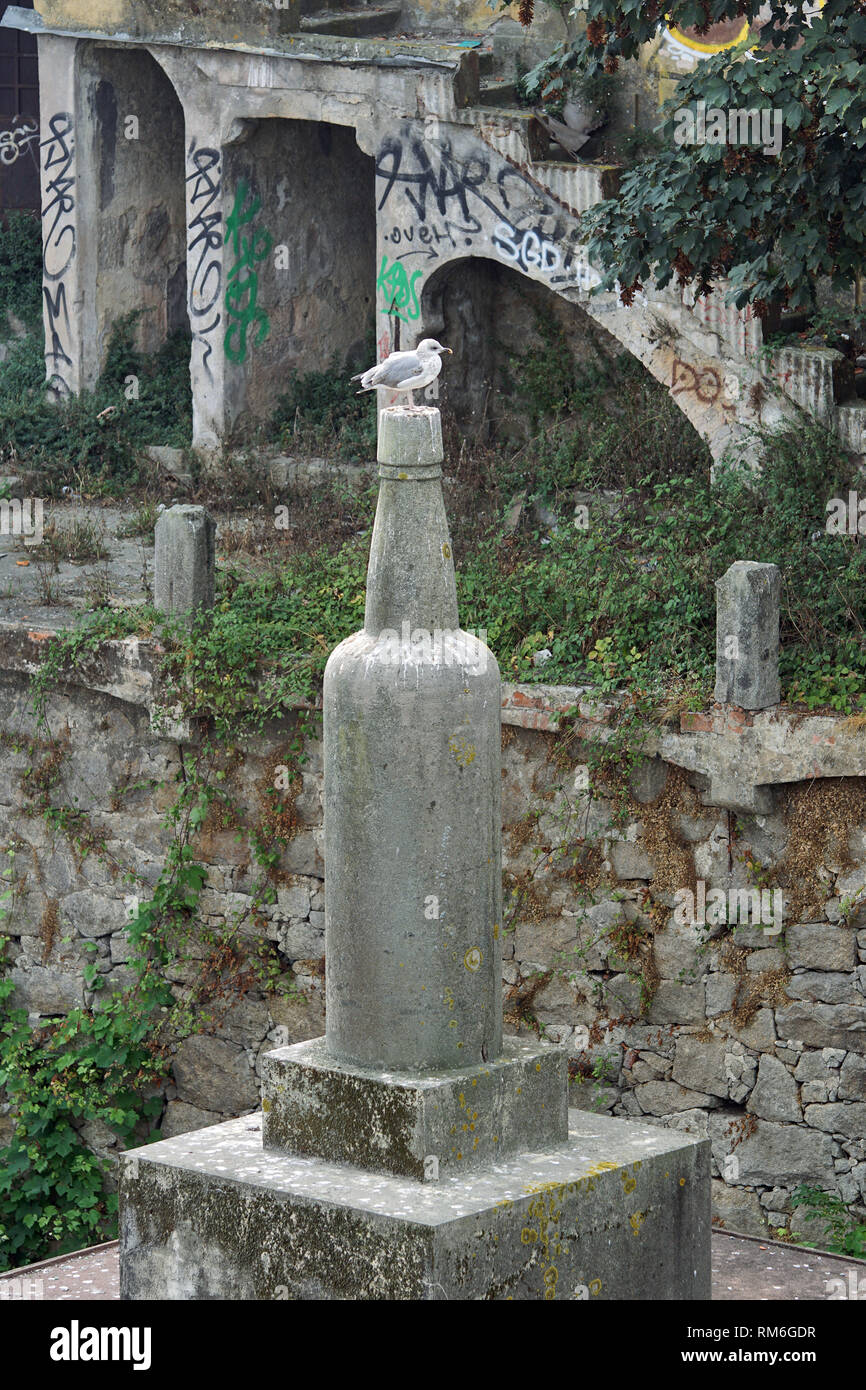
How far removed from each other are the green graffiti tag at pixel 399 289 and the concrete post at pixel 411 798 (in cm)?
885

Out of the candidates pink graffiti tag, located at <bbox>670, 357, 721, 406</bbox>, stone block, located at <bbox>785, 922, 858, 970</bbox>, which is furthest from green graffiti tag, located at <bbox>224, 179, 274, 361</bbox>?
stone block, located at <bbox>785, 922, 858, 970</bbox>

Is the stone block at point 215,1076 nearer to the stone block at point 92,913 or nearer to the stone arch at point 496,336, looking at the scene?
the stone block at point 92,913

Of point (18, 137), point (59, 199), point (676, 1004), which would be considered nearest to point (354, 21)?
point (59, 199)

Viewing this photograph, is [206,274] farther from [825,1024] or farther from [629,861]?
[825,1024]

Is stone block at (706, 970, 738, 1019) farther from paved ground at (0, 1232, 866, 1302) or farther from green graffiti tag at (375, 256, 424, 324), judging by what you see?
green graffiti tag at (375, 256, 424, 324)

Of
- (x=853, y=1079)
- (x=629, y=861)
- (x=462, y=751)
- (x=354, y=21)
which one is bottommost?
(x=853, y=1079)

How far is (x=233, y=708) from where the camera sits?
11922 millimetres

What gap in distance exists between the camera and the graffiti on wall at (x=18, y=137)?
785 inches

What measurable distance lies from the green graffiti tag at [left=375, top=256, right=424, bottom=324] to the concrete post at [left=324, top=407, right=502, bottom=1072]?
29.0ft

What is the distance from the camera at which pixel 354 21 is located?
1617 centimetres

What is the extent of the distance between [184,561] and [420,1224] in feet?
20.5

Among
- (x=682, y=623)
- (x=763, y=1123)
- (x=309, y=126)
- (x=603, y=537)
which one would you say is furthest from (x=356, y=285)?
(x=763, y=1123)

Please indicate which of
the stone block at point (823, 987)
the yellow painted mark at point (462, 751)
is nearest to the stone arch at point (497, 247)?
the stone block at point (823, 987)
